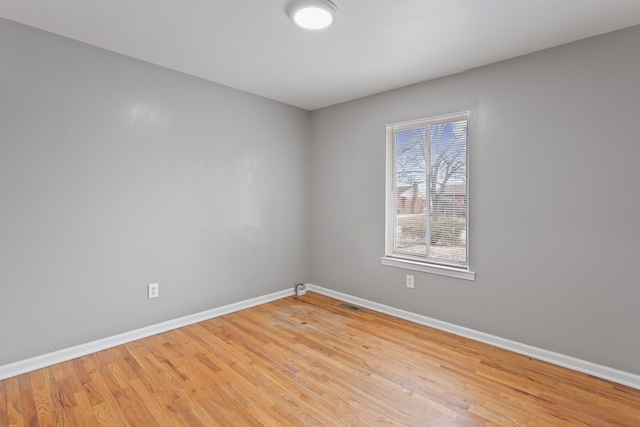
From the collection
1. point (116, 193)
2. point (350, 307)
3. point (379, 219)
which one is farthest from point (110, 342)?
point (379, 219)

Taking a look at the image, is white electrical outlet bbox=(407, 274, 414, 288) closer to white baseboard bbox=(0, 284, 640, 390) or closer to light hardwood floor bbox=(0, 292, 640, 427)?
white baseboard bbox=(0, 284, 640, 390)

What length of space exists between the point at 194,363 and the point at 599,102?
350cm

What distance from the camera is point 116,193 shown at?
263cm

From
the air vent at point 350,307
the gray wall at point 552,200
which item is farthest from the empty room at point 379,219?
the air vent at point 350,307

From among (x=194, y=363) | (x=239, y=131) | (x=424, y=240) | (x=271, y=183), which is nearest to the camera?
(x=194, y=363)

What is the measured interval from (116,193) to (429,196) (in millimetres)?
2847

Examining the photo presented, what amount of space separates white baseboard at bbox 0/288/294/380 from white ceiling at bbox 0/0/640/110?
2.37 metres

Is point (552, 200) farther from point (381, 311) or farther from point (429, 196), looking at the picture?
point (381, 311)

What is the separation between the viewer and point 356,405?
1.90 m

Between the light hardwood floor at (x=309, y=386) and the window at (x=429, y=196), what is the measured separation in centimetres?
77

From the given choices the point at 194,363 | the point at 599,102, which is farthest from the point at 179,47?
the point at 599,102

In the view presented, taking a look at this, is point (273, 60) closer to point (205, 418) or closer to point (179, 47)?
point (179, 47)

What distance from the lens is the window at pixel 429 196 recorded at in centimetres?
293

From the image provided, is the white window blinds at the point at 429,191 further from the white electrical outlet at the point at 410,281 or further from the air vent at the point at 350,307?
the air vent at the point at 350,307
